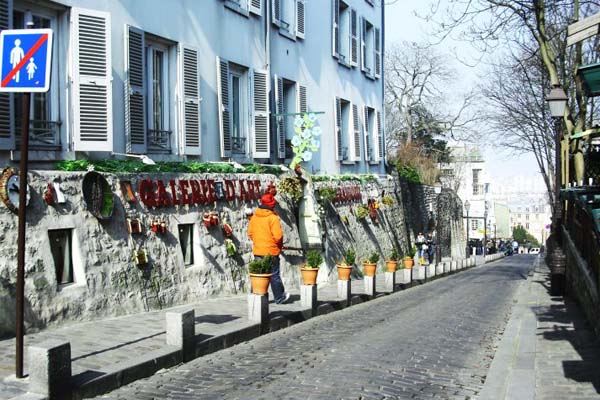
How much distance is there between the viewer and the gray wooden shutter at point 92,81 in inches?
414

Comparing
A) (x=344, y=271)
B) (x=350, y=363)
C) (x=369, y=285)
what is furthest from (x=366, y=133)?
(x=350, y=363)

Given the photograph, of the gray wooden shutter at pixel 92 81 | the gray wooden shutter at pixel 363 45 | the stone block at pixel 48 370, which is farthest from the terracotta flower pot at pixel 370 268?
the stone block at pixel 48 370

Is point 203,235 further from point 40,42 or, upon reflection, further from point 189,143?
point 40,42

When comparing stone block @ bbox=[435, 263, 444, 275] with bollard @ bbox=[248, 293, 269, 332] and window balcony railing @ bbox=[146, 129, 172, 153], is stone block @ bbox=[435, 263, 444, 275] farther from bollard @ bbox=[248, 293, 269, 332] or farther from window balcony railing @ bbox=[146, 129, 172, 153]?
bollard @ bbox=[248, 293, 269, 332]

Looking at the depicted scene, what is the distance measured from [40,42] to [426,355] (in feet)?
17.6

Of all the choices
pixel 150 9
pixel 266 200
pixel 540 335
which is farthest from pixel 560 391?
pixel 150 9

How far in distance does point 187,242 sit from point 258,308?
308 centimetres

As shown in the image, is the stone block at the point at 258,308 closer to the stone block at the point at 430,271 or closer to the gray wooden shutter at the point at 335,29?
the gray wooden shutter at the point at 335,29

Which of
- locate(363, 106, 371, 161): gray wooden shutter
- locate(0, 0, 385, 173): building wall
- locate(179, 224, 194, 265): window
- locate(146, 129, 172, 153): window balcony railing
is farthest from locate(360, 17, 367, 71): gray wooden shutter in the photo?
locate(179, 224, 194, 265): window

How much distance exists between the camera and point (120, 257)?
35.3 feet

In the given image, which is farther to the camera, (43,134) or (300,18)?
(300,18)

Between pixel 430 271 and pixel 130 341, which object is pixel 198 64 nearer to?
pixel 130 341

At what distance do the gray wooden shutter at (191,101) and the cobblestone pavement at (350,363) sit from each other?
12.6 feet

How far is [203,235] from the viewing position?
1306 centimetres
